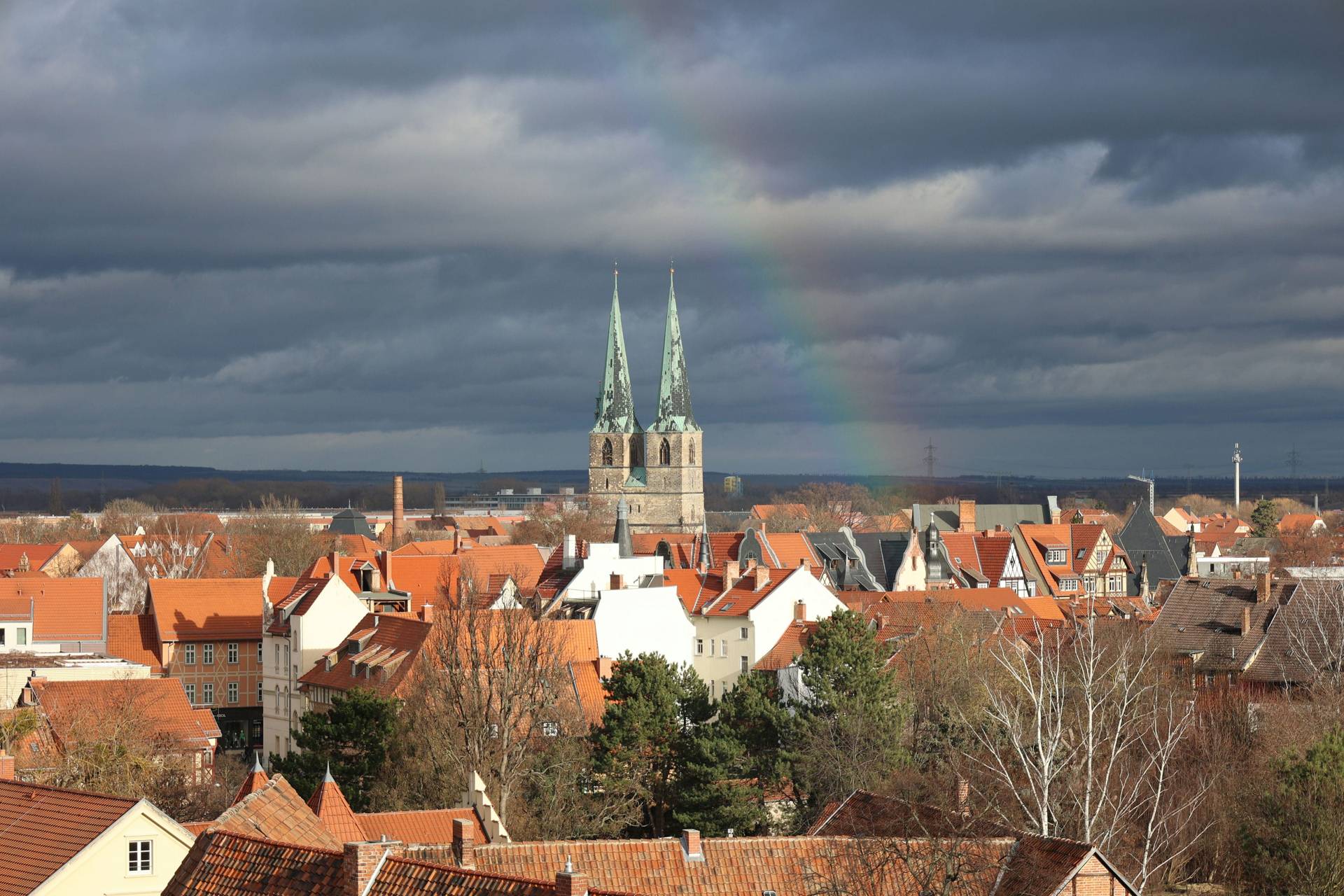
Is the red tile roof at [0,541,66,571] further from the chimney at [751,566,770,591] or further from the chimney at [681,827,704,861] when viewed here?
the chimney at [681,827,704,861]

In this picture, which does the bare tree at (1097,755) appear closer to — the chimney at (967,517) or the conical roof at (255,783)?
the conical roof at (255,783)

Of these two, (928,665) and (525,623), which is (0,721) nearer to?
(525,623)

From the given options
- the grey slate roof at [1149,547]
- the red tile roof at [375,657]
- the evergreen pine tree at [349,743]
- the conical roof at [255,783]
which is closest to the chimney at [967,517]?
the grey slate roof at [1149,547]

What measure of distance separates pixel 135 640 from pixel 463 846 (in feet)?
239

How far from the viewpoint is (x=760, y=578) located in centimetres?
9088

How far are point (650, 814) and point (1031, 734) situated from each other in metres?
13.1

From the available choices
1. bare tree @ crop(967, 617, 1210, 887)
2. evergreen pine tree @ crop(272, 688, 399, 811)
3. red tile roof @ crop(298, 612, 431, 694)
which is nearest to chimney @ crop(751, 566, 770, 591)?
red tile roof @ crop(298, 612, 431, 694)

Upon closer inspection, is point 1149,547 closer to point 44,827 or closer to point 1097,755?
point 1097,755

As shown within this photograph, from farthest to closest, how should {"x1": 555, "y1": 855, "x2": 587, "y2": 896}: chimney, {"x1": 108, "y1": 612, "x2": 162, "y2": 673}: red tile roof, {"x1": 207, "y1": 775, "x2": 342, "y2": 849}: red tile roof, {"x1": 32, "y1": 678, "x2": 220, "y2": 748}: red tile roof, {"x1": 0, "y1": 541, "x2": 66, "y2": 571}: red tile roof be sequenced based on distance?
{"x1": 0, "y1": 541, "x2": 66, "y2": 571}: red tile roof → {"x1": 108, "y1": 612, "x2": 162, "y2": 673}: red tile roof → {"x1": 32, "y1": 678, "x2": 220, "y2": 748}: red tile roof → {"x1": 207, "y1": 775, "x2": 342, "y2": 849}: red tile roof → {"x1": 555, "y1": 855, "x2": 587, "y2": 896}: chimney

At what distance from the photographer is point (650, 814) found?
199 ft

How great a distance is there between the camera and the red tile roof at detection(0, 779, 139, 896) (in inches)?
1452

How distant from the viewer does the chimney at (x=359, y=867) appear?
29328 millimetres

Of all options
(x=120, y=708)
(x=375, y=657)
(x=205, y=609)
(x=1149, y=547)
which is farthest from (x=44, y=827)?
(x=1149, y=547)

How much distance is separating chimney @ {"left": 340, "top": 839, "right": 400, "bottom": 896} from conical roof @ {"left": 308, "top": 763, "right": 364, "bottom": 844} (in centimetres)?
1149
